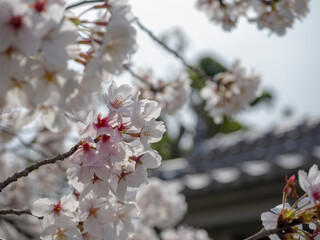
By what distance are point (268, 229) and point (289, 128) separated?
5475 millimetres

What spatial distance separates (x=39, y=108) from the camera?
81cm

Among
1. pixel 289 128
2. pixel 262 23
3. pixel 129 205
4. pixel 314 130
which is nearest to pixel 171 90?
pixel 262 23

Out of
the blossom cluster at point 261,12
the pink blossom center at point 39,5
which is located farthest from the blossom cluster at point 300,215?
the blossom cluster at point 261,12

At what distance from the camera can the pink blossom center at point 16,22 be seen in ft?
2.25

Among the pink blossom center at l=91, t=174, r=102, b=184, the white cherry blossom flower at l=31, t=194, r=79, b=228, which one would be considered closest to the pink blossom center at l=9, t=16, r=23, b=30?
the pink blossom center at l=91, t=174, r=102, b=184

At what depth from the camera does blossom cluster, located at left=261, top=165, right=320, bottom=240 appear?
3.13ft

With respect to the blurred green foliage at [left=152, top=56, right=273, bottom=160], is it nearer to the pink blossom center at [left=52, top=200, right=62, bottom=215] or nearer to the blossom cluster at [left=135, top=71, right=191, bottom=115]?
the blossom cluster at [left=135, top=71, right=191, bottom=115]

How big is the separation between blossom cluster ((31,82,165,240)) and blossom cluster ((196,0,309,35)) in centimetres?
118

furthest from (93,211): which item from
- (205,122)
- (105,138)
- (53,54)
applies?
(205,122)

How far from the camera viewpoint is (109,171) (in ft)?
3.28

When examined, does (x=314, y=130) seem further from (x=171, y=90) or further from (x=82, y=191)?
(x=82, y=191)

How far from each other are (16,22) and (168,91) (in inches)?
77.8

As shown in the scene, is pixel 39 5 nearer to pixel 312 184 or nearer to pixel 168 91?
pixel 312 184

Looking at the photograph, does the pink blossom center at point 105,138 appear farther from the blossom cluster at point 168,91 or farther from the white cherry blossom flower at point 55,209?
the blossom cluster at point 168,91
